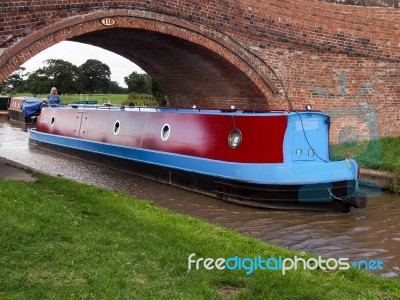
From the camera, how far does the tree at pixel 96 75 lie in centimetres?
5238

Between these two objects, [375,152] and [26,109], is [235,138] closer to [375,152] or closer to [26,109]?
[375,152]

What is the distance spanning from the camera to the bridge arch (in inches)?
323

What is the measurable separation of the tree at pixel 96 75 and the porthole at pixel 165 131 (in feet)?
142

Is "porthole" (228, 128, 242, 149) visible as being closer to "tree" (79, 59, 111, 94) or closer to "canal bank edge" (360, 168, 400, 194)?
"canal bank edge" (360, 168, 400, 194)

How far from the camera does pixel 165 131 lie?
9.23m

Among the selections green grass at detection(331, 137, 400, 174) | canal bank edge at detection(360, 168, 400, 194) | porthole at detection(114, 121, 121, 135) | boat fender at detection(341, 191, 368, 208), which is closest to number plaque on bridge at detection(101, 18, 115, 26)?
porthole at detection(114, 121, 121, 135)

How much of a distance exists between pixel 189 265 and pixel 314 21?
8.16m

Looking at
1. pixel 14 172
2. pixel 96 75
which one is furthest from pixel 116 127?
pixel 96 75

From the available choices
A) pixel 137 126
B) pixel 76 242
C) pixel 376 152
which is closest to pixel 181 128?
pixel 137 126

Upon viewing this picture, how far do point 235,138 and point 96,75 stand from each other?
4853 cm

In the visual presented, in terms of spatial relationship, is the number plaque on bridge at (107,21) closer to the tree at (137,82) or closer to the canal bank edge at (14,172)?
the canal bank edge at (14,172)

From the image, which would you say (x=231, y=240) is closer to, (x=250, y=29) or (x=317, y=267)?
(x=317, y=267)

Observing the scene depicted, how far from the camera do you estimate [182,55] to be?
10.9 metres

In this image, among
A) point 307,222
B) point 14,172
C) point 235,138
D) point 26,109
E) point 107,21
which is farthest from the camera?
point 26,109
